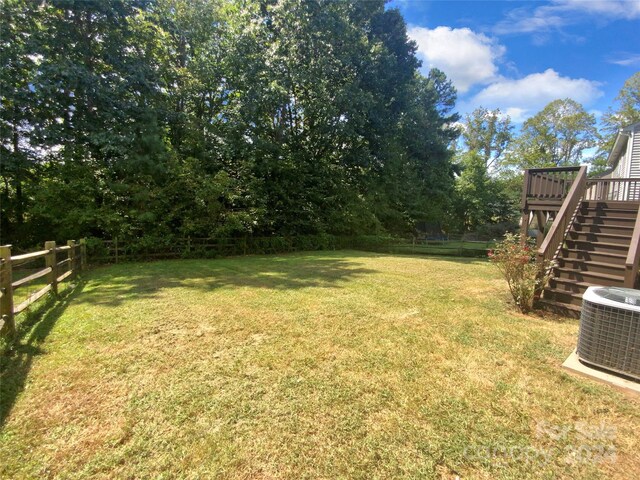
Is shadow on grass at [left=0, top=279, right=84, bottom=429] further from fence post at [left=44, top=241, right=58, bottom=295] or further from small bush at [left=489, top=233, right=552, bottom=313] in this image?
small bush at [left=489, top=233, right=552, bottom=313]

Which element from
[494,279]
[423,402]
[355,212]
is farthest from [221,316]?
[355,212]

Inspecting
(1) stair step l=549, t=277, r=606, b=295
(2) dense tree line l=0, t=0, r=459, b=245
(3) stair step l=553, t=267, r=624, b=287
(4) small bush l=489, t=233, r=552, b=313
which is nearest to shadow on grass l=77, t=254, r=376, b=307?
(2) dense tree line l=0, t=0, r=459, b=245

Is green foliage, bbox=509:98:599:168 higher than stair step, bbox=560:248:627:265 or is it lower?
higher

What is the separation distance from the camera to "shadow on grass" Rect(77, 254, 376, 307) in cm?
579

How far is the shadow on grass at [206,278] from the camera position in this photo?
5.79m

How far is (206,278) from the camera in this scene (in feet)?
23.5

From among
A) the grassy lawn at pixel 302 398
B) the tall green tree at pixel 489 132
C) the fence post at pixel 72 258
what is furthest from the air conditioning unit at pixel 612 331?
the tall green tree at pixel 489 132

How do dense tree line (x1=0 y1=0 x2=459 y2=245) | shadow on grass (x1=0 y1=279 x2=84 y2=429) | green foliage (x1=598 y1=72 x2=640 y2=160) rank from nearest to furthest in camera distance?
shadow on grass (x1=0 y1=279 x2=84 y2=429) < dense tree line (x1=0 y1=0 x2=459 y2=245) < green foliage (x1=598 y1=72 x2=640 y2=160)

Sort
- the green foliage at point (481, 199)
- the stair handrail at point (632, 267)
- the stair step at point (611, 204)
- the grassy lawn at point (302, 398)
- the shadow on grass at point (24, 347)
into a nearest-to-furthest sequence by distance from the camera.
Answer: the grassy lawn at point (302, 398)
the shadow on grass at point (24, 347)
the stair handrail at point (632, 267)
the stair step at point (611, 204)
the green foliage at point (481, 199)

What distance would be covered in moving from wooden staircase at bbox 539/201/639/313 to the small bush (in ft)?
1.20

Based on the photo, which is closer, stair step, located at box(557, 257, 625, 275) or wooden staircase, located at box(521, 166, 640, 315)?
wooden staircase, located at box(521, 166, 640, 315)

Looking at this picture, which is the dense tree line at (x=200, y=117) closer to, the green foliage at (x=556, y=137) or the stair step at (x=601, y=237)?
the stair step at (x=601, y=237)

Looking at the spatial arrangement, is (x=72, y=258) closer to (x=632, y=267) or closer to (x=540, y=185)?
(x=632, y=267)

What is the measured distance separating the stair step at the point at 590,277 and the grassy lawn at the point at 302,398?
111 centimetres
